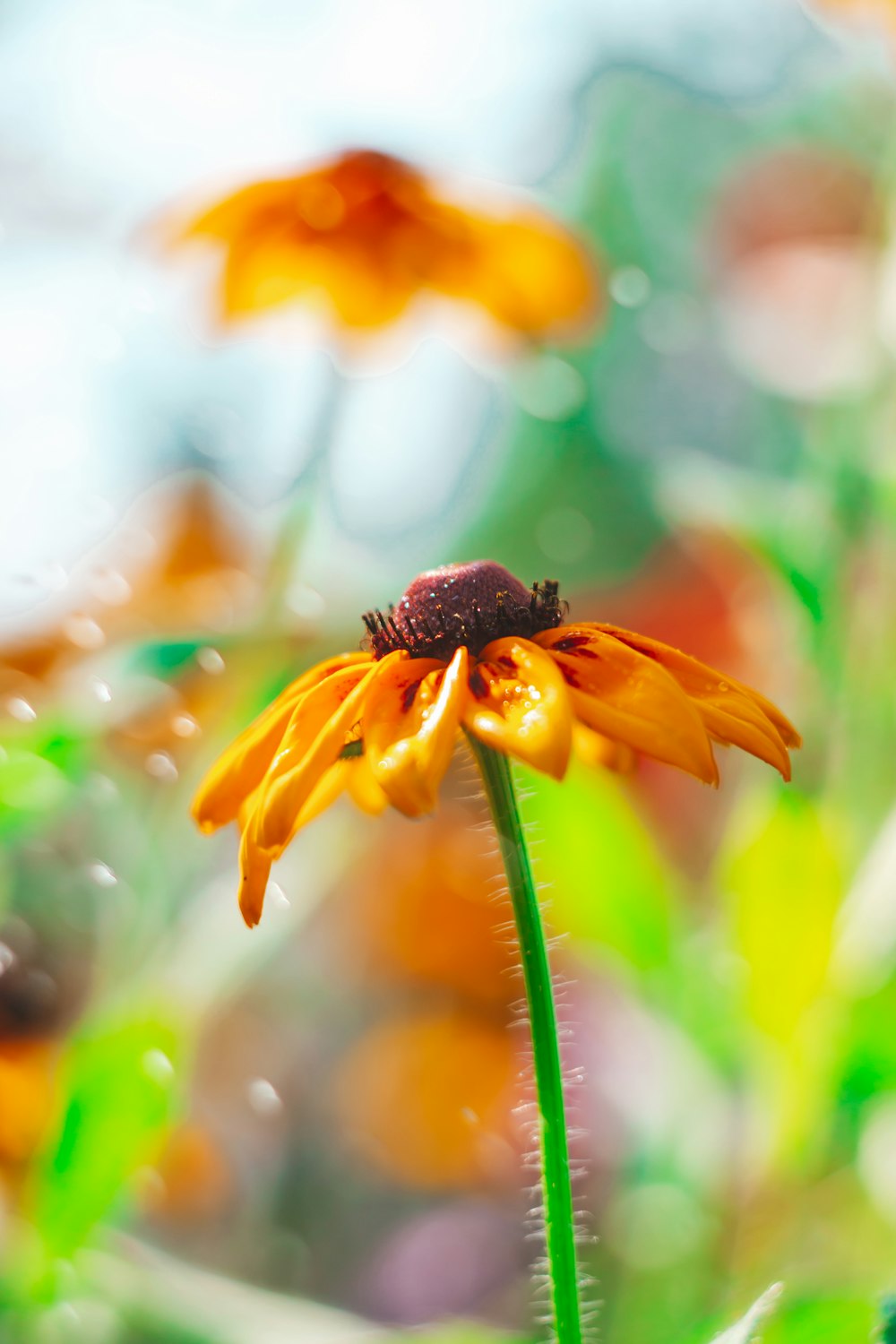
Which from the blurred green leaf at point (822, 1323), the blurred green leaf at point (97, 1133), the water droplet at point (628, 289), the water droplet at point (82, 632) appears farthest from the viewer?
the water droplet at point (628, 289)

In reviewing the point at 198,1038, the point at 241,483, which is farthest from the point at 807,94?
the point at 198,1038

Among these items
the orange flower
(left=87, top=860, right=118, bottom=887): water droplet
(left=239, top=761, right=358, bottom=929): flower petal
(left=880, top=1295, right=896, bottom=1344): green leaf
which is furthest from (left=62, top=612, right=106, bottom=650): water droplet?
(left=880, top=1295, right=896, bottom=1344): green leaf

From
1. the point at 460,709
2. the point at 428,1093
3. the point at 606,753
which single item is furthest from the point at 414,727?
the point at 428,1093

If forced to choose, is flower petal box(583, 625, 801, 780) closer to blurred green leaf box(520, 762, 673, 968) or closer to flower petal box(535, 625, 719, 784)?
flower petal box(535, 625, 719, 784)

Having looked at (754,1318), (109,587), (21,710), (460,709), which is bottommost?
(754,1318)

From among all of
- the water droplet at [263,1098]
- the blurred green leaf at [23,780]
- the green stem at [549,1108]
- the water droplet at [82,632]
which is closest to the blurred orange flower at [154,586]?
the water droplet at [82,632]

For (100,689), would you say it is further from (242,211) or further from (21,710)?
(242,211)

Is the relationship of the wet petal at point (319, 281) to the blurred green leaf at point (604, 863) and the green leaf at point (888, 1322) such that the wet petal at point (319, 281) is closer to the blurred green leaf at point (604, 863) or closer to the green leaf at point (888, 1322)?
the blurred green leaf at point (604, 863)
